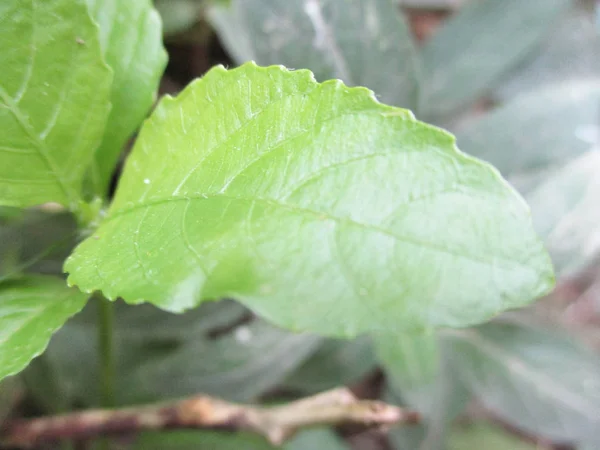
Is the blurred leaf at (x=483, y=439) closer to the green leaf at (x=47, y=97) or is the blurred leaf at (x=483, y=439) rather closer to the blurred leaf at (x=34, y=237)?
the blurred leaf at (x=34, y=237)

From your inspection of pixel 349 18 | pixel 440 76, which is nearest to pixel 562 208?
pixel 440 76

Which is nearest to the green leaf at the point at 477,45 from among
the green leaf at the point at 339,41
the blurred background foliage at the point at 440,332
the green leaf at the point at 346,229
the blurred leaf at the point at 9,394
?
the blurred background foliage at the point at 440,332

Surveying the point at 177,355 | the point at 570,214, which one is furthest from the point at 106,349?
the point at 570,214

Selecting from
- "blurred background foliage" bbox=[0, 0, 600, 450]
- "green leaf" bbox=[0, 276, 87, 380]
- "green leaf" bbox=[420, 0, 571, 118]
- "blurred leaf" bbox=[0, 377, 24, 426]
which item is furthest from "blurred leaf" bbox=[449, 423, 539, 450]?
"green leaf" bbox=[0, 276, 87, 380]

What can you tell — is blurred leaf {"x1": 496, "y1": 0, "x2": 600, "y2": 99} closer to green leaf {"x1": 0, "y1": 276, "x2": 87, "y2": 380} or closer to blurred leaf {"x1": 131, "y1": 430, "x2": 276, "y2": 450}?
blurred leaf {"x1": 131, "y1": 430, "x2": 276, "y2": 450}

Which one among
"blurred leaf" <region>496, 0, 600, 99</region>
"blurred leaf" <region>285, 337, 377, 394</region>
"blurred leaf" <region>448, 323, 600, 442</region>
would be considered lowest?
"blurred leaf" <region>448, 323, 600, 442</region>

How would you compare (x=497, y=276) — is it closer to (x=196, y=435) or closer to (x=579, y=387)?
(x=196, y=435)
